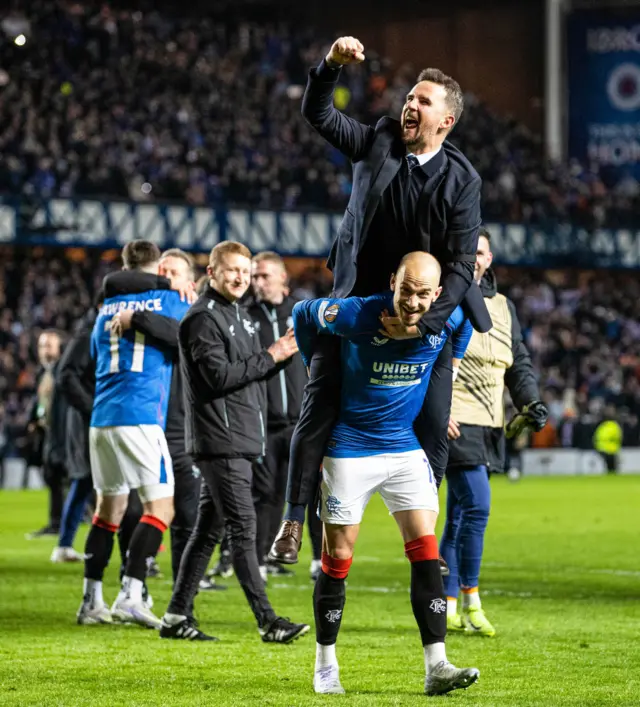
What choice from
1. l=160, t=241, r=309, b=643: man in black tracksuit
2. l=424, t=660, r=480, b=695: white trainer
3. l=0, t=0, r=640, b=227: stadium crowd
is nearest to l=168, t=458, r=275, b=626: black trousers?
l=160, t=241, r=309, b=643: man in black tracksuit

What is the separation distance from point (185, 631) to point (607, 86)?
128ft

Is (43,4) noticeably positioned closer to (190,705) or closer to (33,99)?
(33,99)

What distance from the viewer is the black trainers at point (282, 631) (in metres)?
7.89

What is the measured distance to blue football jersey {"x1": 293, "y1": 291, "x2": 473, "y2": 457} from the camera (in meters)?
6.11

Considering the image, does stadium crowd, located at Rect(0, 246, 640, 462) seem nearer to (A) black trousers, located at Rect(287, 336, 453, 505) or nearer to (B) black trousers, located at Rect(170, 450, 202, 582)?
(B) black trousers, located at Rect(170, 450, 202, 582)

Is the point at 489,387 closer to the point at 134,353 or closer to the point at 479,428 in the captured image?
the point at 479,428

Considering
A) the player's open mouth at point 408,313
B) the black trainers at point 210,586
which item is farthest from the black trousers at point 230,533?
the black trainers at point 210,586

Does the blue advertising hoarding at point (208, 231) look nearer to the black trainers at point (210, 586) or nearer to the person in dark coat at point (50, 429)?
the person in dark coat at point (50, 429)

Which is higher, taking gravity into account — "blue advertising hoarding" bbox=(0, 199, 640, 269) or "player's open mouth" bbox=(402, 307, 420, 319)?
"blue advertising hoarding" bbox=(0, 199, 640, 269)

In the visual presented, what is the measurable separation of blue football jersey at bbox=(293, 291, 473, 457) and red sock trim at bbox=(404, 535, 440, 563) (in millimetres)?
402

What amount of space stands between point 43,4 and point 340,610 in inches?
1286

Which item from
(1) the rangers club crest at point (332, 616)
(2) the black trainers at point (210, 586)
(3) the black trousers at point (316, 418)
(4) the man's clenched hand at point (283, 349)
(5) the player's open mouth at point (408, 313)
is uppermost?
(5) the player's open mouth at point (408, 313)

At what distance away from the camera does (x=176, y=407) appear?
10.8 meters

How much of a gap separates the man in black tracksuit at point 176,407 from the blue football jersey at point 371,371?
100 inches
